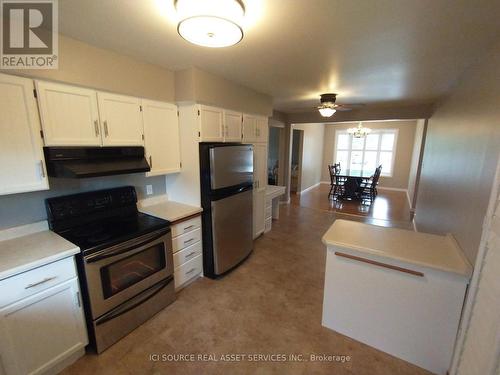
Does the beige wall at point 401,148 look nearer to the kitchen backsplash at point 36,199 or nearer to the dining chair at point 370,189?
the dining chair at point 370,189

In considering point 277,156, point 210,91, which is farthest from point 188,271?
point 277,156

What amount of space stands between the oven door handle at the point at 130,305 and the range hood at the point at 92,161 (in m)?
1.10

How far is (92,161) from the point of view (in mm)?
1849

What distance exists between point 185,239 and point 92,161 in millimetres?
1172

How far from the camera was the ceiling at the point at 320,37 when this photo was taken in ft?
4.29

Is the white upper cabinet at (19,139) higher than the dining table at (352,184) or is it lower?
higher

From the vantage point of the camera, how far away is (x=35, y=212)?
1846 mm

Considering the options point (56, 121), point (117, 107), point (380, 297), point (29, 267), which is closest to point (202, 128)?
point (117, 107)

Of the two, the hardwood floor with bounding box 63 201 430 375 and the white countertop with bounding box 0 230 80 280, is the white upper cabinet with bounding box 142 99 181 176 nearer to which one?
the white countertop with bounding box 0 230 80 280

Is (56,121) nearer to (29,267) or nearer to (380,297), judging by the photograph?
(29,267)

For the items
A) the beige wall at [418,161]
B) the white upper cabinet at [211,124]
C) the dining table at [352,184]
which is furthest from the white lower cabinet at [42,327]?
the dining table at [352,184]

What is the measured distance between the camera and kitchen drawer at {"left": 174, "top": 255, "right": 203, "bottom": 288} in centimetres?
247

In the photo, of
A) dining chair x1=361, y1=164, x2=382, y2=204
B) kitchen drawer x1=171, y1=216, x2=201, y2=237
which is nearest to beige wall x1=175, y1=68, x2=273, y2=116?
kitchen drawer x1=171, y1=216, x2=201, y2=237

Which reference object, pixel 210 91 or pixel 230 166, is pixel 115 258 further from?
pixel 210 91
